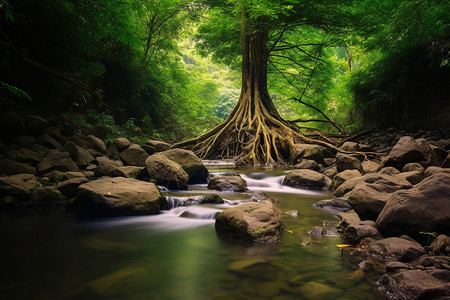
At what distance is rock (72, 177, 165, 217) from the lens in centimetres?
385

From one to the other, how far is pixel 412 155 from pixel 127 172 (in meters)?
5.63

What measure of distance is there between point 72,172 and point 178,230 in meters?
2.67

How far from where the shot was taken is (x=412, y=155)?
5.23m

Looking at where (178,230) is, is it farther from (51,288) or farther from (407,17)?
(407,17)

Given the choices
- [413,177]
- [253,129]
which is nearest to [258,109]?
[253,129]

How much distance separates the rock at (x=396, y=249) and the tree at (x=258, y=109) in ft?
23.3

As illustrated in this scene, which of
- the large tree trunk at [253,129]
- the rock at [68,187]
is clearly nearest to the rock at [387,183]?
the rock at [68,187]

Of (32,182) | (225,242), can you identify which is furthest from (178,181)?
(225,242)

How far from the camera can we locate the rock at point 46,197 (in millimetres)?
4141

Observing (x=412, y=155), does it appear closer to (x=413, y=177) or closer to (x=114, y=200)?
(x=413, y=177)

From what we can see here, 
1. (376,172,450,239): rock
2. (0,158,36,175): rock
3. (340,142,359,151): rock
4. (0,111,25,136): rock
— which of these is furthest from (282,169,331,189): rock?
(0,111,25,136): rock

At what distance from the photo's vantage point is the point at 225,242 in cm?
303

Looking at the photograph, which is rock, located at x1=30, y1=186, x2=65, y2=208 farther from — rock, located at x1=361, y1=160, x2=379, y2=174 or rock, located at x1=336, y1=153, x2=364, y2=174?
rock, located at x1=361, y1=160, x2=379, y2=174

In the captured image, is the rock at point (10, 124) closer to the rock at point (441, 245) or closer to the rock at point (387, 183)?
the rock at point (387, 183)
